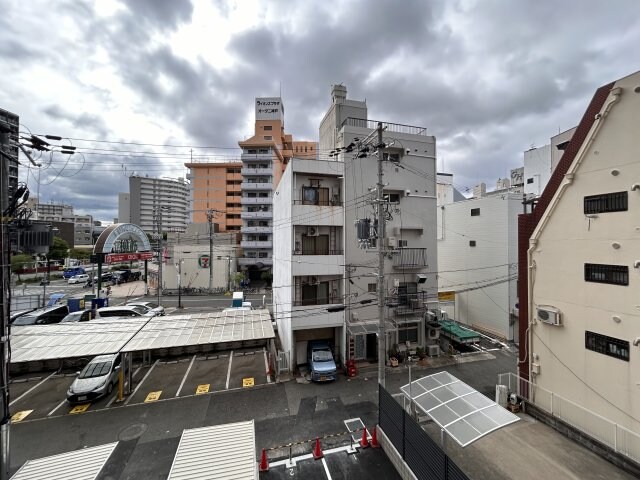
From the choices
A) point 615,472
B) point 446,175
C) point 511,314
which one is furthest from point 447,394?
point 446,175

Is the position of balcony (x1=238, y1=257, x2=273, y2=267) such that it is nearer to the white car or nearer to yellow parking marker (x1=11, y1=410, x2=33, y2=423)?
the white car

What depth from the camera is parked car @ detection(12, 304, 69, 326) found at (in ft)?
67.9

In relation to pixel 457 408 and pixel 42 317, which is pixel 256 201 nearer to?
pixel 42 317

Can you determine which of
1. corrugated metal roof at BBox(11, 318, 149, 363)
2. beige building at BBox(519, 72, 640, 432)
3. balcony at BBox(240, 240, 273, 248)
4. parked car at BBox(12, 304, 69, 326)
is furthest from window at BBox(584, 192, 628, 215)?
balcony at BBox(240, 240, 273, 248)

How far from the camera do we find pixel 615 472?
26.6 feet

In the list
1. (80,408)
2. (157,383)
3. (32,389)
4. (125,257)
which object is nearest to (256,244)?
(125,257)

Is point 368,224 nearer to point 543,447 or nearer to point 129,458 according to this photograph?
point 543,447

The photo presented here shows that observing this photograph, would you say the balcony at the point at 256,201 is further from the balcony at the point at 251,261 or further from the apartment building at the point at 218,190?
the apartment building at the point at 218,190

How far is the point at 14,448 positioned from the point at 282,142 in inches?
2102

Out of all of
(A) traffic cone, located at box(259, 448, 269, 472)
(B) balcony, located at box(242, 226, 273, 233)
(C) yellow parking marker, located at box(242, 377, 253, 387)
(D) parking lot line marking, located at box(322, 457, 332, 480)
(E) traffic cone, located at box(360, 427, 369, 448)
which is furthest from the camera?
(B) balcony, located at box(242, 226, 273, 233)

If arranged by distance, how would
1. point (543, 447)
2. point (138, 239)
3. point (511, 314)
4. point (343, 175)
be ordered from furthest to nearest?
point (138, 239) < point (511, 314) < point (343, 175) < point (543, 447)

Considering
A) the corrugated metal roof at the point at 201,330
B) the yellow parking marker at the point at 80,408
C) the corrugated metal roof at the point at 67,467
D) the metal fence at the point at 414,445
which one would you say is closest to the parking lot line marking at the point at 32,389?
the yellow parking marker at the point at 80,408

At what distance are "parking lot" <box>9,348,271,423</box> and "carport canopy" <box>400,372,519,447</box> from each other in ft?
29.5

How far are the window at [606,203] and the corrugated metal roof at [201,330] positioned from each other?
47.3 ft
